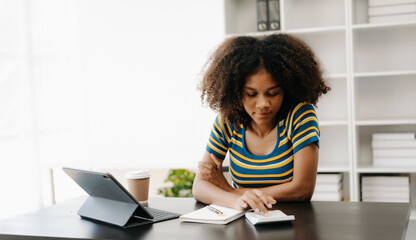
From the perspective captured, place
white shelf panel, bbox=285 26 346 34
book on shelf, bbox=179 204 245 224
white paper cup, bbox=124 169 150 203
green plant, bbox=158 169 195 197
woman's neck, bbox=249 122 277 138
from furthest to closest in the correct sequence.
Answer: green plant, bbox=158 169 195 197, white shelf panel, bbox=285 26 346 34, woman's neck, bbox=249 122 277 138, white paper cup, bbox=124 169 150 203, book on shelf, bbox=179 204 245 224

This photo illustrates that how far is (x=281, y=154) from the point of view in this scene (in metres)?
1.98

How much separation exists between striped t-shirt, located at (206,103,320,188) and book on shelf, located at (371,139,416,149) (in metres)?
1.45

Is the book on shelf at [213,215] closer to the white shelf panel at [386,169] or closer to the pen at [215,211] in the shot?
the pen at [215,211]

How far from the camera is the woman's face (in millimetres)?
1916

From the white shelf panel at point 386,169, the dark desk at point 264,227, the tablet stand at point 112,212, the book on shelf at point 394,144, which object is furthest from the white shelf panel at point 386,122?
the tablet stand at point 112,212

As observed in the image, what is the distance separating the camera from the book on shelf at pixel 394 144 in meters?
3.20

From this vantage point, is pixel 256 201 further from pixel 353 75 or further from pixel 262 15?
pixel 262 15

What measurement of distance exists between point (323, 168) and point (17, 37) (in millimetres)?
2322

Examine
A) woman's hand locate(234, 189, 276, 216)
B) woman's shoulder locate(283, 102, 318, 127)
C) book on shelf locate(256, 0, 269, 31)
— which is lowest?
woman's hand locate(234, 189, 276, 216)

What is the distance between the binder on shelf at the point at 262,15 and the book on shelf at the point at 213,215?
2010 millimetres

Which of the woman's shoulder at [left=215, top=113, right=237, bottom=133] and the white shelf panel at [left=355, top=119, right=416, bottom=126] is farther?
the white shelf panel at [left=355, top=119, right=416, bottom=126]

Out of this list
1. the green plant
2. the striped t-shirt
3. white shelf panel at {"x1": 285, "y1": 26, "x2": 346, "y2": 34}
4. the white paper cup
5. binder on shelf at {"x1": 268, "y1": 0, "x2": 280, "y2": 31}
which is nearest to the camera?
the white paper cup

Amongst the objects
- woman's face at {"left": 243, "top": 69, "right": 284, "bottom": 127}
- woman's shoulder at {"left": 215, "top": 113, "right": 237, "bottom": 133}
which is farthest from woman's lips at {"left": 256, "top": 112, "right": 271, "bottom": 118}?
woman's shoulder at {"left": 215, "top": 113, "right": 237, "bottom": 133}

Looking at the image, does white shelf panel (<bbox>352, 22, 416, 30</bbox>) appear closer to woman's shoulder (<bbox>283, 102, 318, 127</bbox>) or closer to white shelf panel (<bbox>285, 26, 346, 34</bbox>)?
white shelf panel (<bbox>285, 26, 346, 34</bbox>)
